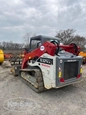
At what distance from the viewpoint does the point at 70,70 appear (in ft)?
16.4

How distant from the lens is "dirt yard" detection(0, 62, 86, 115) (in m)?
3.76

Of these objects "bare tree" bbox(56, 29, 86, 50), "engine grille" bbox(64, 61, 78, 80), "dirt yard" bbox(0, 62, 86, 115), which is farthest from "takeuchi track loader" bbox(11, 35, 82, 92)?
"bare tree" bbox(56, 29, 86, 50)

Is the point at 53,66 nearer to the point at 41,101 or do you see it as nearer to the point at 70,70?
the point at 70,70

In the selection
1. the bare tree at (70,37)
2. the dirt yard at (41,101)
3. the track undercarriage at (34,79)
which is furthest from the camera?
the bare tree at (70,37)

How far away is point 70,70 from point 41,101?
150cm

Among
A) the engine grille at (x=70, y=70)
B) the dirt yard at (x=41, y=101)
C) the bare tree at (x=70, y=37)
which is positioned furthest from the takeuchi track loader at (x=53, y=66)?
the bare tree at (x=70, y=37)

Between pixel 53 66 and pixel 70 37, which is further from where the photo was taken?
pixel 70 37

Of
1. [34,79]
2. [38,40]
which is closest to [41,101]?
[34,79]

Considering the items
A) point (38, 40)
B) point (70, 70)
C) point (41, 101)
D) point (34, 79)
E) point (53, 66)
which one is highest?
point (38, 40)

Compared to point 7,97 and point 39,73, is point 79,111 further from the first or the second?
point 7,97

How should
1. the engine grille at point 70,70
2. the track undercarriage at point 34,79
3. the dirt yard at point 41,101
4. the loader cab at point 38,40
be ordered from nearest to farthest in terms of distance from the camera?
1. the dirt yard at point 41,101
2. the engine grille at point 70,70
3. the track undercarriage at point 34,79
4. the loader cab at point 38,40

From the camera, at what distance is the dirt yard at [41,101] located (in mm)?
3756

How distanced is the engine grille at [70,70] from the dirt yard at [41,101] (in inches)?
27.1

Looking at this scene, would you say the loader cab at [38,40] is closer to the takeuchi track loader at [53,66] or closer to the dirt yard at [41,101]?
the takeuchi track loader at [53,66]
